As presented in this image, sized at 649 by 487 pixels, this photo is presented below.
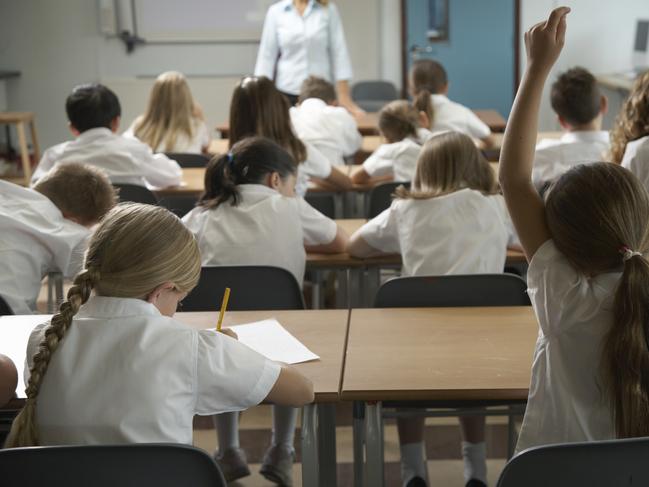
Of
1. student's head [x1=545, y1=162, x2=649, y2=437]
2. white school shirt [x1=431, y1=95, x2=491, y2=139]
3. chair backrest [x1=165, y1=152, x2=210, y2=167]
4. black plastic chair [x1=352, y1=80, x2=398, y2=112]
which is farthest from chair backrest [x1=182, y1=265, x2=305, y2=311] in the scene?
black plastic chair [x1=352, y1=80, x2=398, y2=112]

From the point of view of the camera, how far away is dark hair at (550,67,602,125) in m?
3.96

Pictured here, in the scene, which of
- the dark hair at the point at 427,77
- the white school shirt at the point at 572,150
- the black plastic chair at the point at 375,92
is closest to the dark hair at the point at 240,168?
the white school shirt at the point at 572,150

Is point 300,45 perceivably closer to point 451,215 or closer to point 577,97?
point 577,97

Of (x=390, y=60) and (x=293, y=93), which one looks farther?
(x=390, y=60)

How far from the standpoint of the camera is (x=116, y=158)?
4.22 metres

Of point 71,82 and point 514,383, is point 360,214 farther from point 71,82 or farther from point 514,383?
point 71,82

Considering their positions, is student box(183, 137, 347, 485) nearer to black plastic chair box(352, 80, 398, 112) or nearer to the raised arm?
the raised arm

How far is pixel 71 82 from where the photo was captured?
8828 mm

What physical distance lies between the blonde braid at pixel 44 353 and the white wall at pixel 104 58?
23.8ft

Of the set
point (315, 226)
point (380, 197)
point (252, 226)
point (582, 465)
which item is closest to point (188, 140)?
point (380, 197)

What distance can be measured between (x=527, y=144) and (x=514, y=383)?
0.48 meters

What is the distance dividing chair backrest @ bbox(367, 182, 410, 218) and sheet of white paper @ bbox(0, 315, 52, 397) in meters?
1.83

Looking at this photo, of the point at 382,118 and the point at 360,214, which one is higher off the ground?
the point at 382,118

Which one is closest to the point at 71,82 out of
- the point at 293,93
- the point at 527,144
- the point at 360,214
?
the point at 293,93
